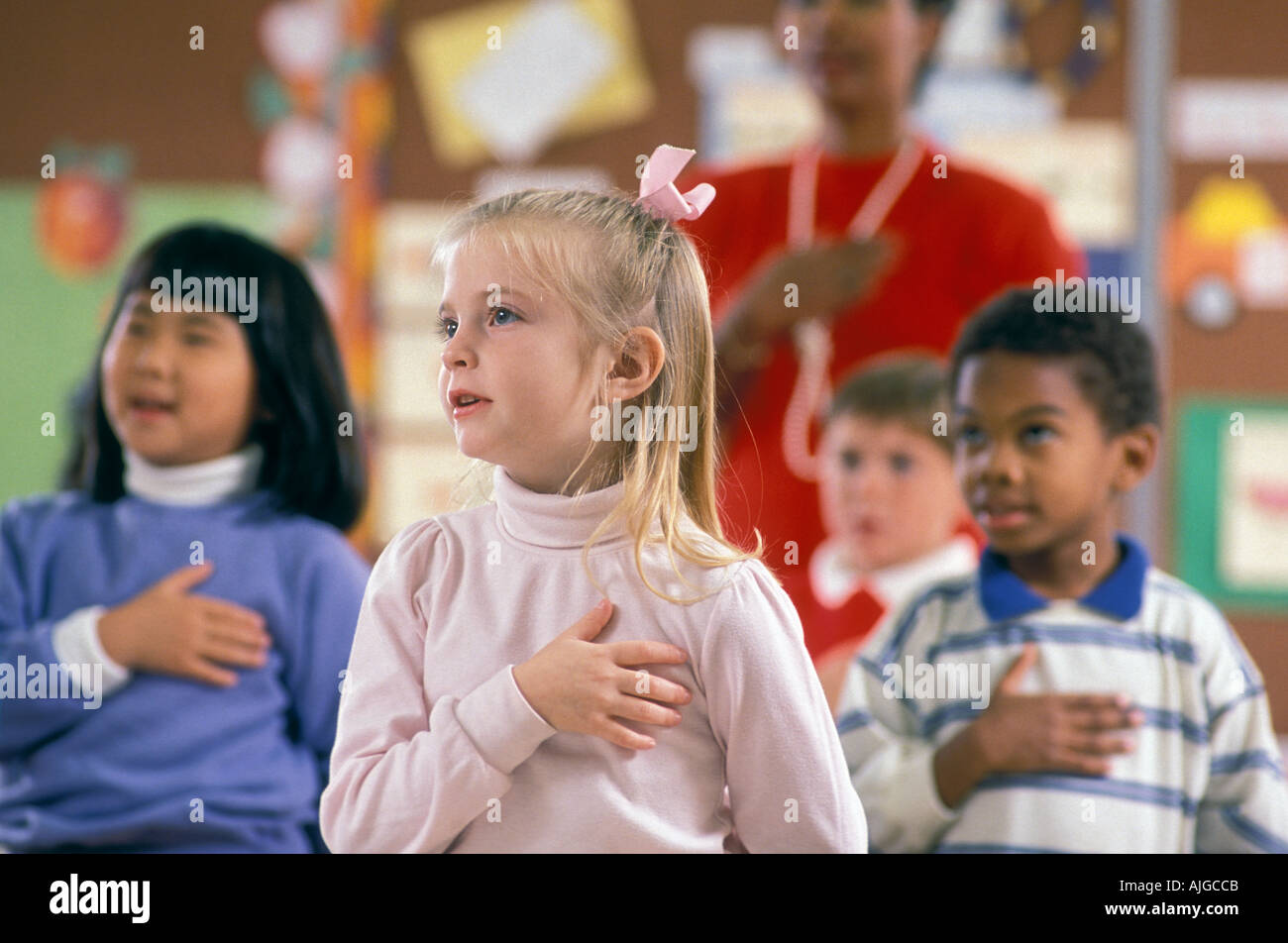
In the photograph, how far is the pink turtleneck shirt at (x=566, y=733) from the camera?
742mm

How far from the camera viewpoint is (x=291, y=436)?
102cm

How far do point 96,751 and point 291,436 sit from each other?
0.28m

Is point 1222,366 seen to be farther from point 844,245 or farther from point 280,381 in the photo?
point 280,381

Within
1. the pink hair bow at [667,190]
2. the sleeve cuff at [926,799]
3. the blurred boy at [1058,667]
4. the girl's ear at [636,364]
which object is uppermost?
the pink hair bow at [667,190]

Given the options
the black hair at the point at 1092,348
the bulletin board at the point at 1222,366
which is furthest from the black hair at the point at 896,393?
the bulletin board at the point at 1222,366

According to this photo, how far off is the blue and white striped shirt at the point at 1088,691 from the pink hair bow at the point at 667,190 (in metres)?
0.41

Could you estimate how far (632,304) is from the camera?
792mm

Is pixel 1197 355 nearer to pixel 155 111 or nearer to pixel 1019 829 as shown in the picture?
pixel 1019 829

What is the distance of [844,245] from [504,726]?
67 cm

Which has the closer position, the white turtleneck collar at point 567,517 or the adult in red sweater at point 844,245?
the white turtleneck collar at point 567,517

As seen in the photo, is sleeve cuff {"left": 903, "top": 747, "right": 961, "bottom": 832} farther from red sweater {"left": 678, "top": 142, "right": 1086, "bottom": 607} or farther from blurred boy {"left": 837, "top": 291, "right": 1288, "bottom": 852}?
red sweater {"left": 678, "top": 142, "right": 1086, "bottom": 607}

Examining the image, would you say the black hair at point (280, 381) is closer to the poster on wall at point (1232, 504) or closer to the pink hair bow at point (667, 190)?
the pink hair bow at point (667, 190)

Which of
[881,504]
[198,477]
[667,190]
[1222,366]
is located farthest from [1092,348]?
[1222,366]
